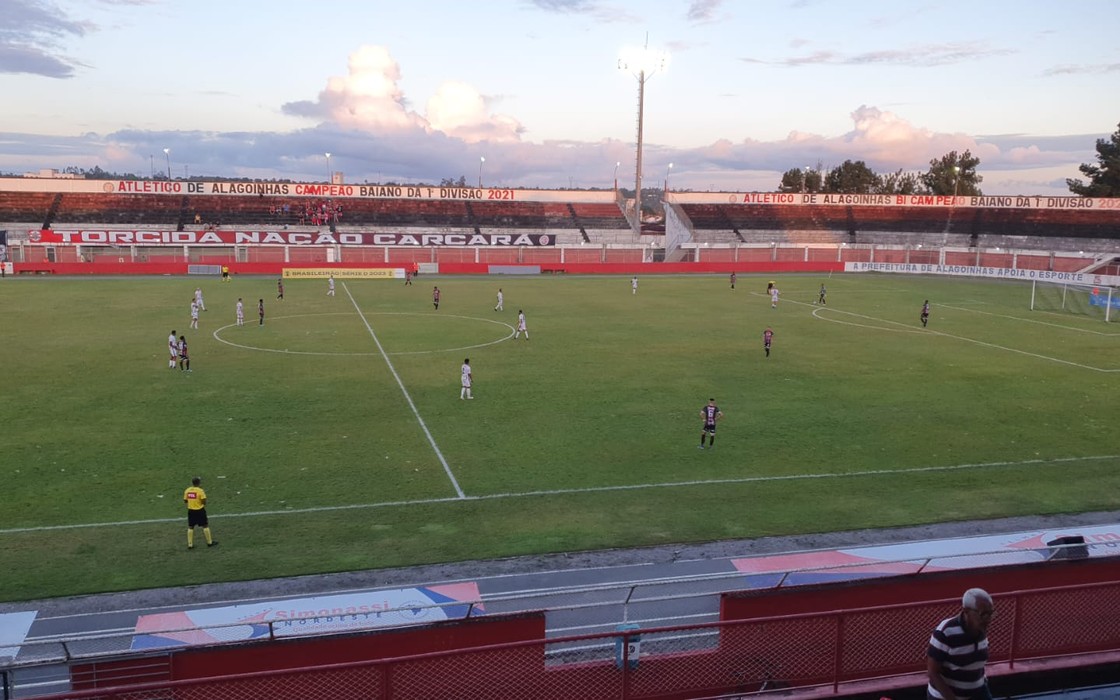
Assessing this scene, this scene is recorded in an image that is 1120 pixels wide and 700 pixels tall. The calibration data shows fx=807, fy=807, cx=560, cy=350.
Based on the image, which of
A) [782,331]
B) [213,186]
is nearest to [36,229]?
[213,186]

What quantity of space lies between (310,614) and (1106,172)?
118m

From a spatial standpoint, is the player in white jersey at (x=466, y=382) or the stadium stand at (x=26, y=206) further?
the stadium stand at (x=26, y=206)

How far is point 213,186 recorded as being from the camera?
91.7 meters

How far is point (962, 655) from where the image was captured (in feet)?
18.7

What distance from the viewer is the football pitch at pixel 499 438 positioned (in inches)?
583

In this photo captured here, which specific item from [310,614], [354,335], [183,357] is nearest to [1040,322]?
[354,335]

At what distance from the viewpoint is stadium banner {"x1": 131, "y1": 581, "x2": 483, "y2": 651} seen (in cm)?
1027

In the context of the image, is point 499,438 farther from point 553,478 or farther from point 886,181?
point 886,181

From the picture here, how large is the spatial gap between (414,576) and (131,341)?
26.6 meters

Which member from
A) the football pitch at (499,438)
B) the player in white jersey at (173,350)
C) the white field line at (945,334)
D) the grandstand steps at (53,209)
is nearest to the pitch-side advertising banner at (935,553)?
the football pitch at (499,438)

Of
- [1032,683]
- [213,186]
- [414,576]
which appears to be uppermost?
[213,186]

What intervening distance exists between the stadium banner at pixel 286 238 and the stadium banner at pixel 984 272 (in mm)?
32686

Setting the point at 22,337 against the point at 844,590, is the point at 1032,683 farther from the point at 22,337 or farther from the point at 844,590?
the point at 22,337

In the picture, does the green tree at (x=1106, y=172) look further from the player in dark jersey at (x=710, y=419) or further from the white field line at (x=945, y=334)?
the player in dark jersey at (x=710, y=419)
